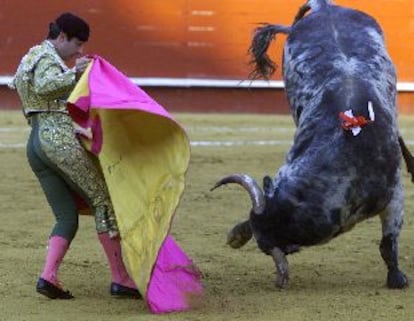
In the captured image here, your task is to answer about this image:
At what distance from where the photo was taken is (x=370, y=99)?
4180 mm

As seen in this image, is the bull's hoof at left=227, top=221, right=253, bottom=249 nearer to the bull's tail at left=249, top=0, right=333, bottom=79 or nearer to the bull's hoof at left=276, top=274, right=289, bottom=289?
the bull's hoof at left=276, top=274, right=289, bottom=289

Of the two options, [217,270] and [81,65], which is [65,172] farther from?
[217,270]

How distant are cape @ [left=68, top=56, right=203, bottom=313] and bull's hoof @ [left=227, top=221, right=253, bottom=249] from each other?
342 mm

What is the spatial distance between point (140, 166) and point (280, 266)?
2.03 ft

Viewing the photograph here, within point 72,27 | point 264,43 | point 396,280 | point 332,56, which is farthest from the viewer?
point 264,43

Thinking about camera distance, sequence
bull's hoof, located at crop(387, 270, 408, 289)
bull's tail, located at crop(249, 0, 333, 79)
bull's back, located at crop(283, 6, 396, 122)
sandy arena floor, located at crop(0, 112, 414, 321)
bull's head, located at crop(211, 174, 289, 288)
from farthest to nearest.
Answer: bull's tail, located at crop(249, 0, 333, 79) < bull's back, located at crop(283, 6, 396, 122) < bull's hoof, located at crop(387, 270, 408, 289) < bull's head, located at crop(211, 174, 289, 288) < sandy arena floor, located at crop(0, 112, 414, 321)

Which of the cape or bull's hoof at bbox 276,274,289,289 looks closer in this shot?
the cape

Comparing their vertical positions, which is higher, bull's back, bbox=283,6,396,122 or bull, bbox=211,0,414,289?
bull's back, bbox=283,6,396,122

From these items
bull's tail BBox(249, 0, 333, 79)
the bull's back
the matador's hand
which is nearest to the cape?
the matador's hand

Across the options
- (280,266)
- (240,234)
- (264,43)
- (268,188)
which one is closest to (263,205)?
(268,188)

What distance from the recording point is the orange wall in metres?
12.2

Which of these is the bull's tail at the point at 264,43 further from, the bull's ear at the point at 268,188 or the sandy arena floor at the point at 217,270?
the bull's ear at the point at 268,188

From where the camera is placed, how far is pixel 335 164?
4.00 meters

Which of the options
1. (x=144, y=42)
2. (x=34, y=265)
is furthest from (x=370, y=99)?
(x=144, y=42)
